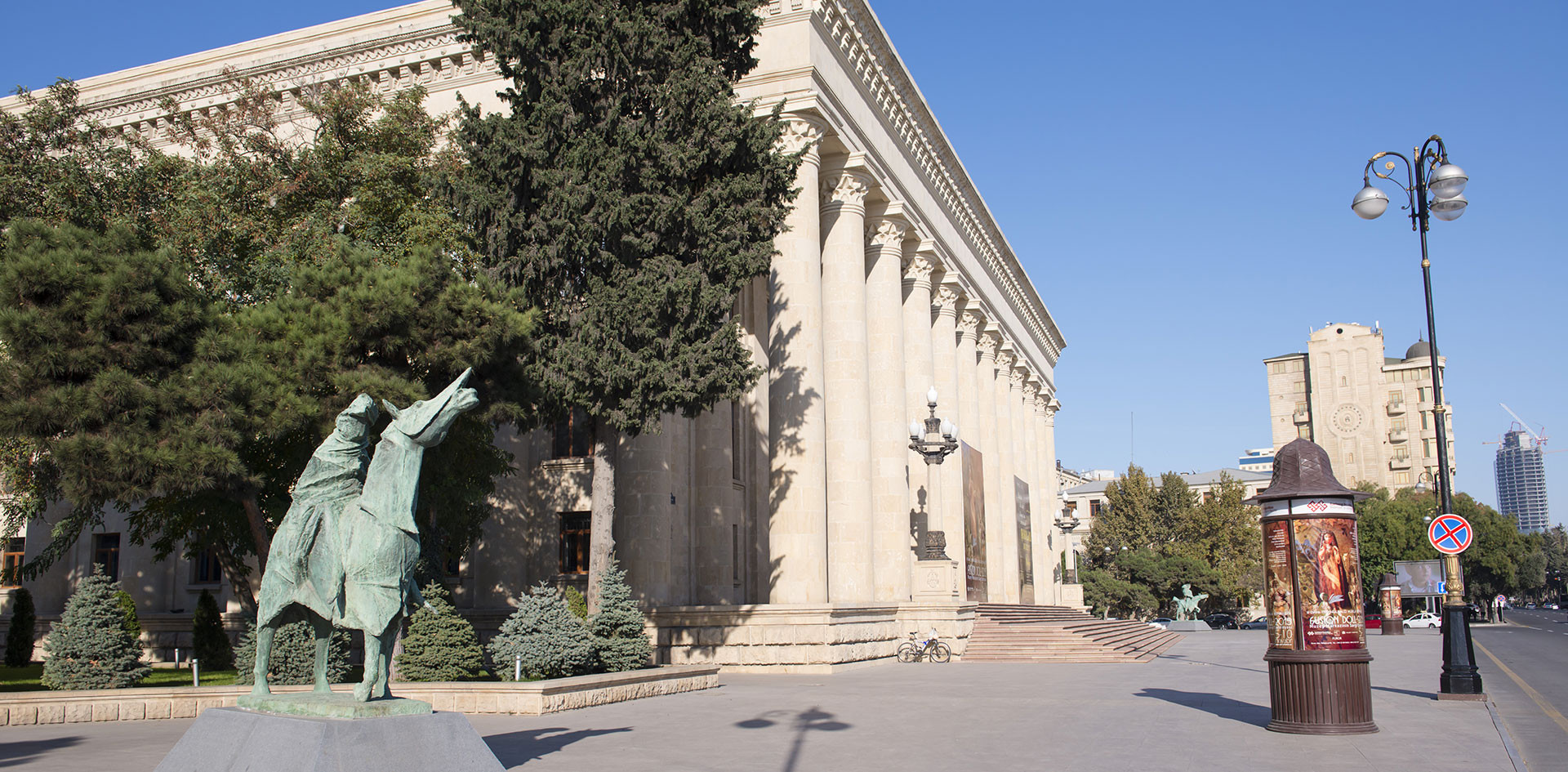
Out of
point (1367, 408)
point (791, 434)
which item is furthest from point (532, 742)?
point (1367, 408)

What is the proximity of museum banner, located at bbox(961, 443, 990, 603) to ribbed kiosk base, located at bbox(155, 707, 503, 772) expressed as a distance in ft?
96.6

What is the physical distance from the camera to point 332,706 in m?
7.70

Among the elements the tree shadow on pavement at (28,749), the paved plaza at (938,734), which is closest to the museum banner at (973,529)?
the paved plaza at (938,734)

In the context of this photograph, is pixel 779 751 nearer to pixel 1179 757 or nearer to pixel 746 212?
pixel 1179 757

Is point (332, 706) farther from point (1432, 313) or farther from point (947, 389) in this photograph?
point (947, 389)

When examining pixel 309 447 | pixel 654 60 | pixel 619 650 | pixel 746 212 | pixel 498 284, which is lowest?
pixel 619 650

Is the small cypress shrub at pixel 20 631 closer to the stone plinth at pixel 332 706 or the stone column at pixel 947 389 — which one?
the stone column at pixel 947 389

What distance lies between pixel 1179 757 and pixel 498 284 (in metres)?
13.3

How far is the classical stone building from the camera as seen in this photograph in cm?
2466

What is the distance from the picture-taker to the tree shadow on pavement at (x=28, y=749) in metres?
10.9

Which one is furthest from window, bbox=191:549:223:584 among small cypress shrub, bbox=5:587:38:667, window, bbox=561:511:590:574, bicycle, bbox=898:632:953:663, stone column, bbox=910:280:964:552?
stone column, bbox=910:280:964:552

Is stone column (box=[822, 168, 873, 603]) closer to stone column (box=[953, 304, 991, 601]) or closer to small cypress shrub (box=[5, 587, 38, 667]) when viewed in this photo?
stone column (box=[953, 304, 991, 601])


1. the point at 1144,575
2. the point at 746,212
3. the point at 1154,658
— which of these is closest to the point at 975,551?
the point at 1154,658

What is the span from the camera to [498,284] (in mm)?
18953
